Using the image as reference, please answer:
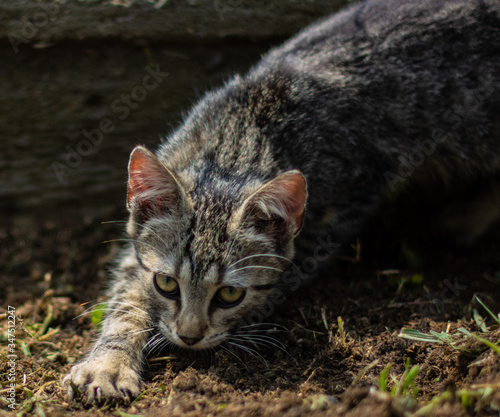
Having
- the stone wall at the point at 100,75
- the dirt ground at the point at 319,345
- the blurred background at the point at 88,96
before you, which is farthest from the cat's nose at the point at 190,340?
the stone wall at the point at 100,75

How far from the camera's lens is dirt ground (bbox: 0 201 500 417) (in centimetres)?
203

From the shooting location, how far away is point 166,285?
8.57 ft

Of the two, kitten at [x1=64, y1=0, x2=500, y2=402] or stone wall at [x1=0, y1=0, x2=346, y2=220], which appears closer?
kitten at [x1=64, y1=0, x2=500, y2=402]

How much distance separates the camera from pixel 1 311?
10.6 ft

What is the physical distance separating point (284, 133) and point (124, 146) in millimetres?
1750


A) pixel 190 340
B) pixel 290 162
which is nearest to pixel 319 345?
pixel 190 340

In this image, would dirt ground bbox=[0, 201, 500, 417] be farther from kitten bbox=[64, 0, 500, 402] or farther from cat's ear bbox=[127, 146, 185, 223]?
cat's ear bbox=[127, 146, 185, 223]

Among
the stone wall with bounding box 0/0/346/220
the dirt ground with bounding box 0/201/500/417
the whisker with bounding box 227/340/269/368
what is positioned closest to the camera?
the dirt ground with bounding box 0/201/500/417

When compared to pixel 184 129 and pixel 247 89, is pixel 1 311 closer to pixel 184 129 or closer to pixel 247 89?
pixel 184 129

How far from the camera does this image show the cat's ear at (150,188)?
8.30 feet

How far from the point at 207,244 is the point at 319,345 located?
2.85ft

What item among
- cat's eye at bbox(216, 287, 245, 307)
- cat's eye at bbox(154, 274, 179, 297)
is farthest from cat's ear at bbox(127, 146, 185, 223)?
cat's eye at bbox(216, 287, 245, 307)

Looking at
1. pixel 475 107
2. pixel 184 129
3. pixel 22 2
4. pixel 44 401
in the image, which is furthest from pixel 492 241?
pixel 22 2

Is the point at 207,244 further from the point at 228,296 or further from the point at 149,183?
the point at 149,183
